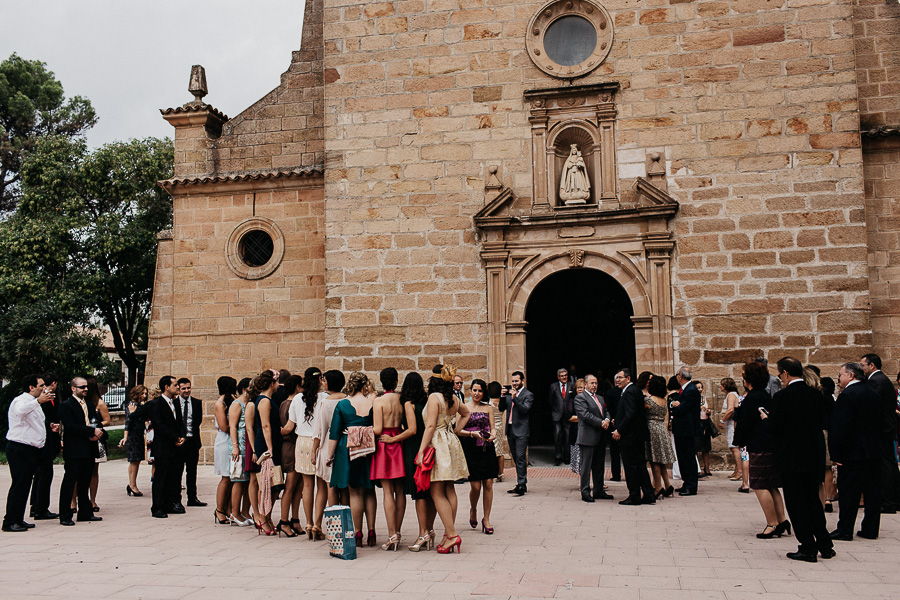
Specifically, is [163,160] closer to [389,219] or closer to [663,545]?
[389,219]

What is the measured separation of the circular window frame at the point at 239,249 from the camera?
1581 cm

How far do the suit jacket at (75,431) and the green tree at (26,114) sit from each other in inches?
865

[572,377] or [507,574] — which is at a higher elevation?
[572,377]

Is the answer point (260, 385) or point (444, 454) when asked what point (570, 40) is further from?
point (444, 454)

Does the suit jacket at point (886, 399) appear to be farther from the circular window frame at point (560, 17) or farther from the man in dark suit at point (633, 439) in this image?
the circular window frame at point (560, 17)

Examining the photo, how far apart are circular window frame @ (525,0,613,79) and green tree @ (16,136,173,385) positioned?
14069 millimetres

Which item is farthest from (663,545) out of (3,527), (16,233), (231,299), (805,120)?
(16,233)

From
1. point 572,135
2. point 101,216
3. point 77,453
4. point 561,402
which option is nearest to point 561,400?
point 561,402

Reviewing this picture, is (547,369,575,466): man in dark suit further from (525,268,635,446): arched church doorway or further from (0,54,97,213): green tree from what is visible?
(0,54,97,213): green tree

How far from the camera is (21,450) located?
29.2 feet

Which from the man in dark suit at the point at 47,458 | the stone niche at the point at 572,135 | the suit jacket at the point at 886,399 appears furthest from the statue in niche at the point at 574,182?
the man in dark suit at the point at 47,458

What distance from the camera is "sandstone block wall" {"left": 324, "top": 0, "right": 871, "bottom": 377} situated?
42.1 ft

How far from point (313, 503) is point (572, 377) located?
335 inches

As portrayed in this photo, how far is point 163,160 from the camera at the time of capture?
25.1 m
